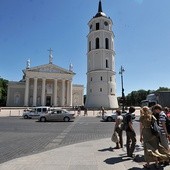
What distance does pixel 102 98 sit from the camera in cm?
6406

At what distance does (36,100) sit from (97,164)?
71.8 m

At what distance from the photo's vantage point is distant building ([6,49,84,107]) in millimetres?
76688

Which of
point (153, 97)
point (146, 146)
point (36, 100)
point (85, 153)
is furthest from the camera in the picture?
point (36, 100)

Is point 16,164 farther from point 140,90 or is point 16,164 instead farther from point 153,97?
point 140,90

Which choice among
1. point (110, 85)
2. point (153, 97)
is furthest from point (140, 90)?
point (153, 97)

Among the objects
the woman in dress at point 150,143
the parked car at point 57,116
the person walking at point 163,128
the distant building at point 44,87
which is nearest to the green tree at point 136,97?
the distant building at point 44,87

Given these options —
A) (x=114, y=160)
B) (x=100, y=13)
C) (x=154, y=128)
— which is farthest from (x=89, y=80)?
(x=154, y=128)

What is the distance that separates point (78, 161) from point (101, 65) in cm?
5907

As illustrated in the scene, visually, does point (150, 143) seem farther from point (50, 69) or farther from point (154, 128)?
point (50, 69)

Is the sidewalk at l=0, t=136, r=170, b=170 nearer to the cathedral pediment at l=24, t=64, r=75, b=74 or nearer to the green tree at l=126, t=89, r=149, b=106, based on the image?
the cathedral pediment at l=24, t=64, r=75, b=74

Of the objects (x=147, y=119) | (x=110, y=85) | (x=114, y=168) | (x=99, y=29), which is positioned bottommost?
(x=114, y=168)

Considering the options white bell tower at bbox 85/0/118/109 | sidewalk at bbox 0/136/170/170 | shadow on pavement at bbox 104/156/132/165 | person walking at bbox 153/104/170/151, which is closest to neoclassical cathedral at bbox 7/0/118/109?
white bell tower at bbox 85/0/118/109

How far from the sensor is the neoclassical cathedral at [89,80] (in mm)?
64938

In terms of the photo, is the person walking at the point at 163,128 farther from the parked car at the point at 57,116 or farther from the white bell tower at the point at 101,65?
the white bell tower at the point at 101,65
